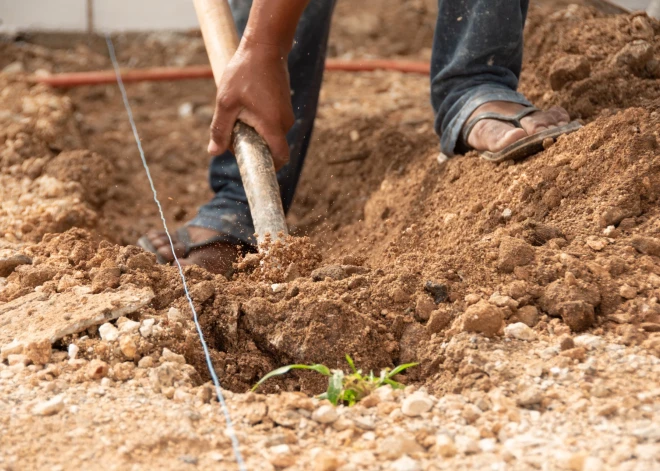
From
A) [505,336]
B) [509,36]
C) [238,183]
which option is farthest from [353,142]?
[505,336]

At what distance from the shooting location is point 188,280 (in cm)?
197

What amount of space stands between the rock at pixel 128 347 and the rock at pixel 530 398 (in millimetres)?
831

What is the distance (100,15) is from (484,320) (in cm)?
399

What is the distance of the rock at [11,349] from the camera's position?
170 cm

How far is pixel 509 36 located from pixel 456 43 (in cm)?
19

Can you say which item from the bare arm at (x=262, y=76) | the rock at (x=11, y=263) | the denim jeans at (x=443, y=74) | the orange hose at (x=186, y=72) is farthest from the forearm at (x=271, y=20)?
the orange hose at (x=186, y=72)

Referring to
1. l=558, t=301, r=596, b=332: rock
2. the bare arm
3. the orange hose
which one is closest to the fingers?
the bare arm

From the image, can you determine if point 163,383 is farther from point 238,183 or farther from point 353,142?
point 353,142

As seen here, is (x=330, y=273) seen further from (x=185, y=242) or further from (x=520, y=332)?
(x=185, y=242)

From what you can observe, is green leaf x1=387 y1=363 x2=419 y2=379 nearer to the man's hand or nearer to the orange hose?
the man's hand

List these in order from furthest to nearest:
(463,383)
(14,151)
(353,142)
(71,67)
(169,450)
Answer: (71,67), (353,142), (14,151), (463,383), (169,450)

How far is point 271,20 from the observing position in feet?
7.43

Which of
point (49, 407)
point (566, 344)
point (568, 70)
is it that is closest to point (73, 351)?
point (49, 407)

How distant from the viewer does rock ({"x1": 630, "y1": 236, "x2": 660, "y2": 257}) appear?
182 cm
